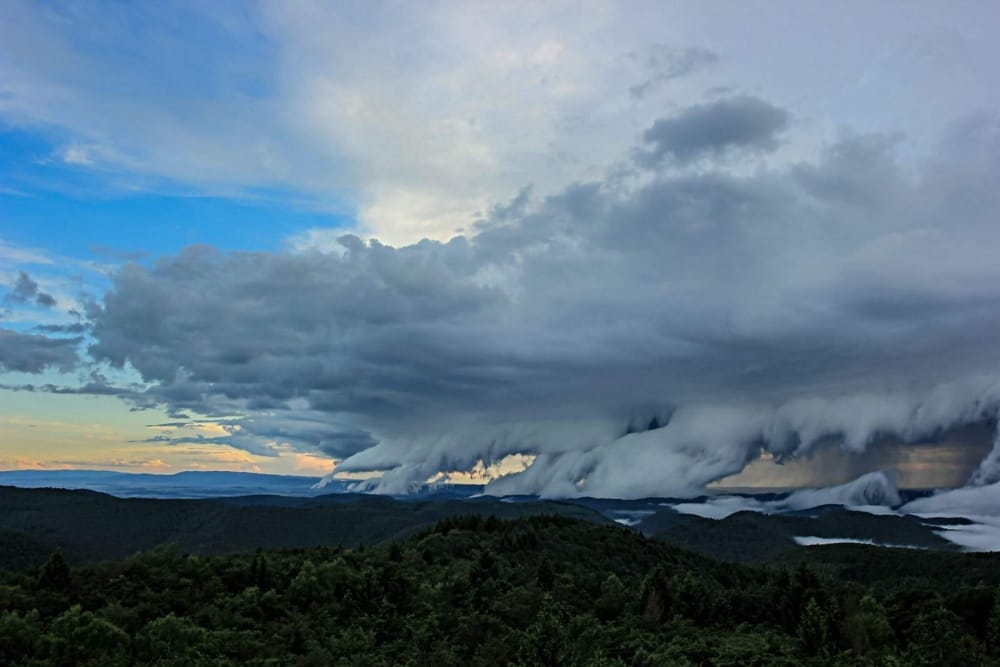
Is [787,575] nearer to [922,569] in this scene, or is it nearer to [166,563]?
[166,563]

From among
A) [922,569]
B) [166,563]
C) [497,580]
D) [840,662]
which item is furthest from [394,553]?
[922,569]

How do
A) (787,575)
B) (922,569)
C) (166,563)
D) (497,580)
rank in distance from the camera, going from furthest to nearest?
(922,569), (497,580), (166,563), (787,575)

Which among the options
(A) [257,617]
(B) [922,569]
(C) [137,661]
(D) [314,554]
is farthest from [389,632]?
(B) [922,569]

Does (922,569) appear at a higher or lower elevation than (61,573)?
lower

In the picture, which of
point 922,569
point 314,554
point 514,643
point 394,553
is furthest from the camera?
point 922,569

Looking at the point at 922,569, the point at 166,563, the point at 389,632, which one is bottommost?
the point at 922,569

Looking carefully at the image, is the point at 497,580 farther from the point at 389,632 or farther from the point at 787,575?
the point at 787,575

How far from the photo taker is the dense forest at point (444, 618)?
126 feet

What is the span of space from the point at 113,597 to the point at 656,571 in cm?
3790

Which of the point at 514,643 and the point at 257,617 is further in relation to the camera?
the point at 257,617

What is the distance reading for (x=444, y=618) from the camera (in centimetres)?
4922

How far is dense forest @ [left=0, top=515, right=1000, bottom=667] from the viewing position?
3844cm

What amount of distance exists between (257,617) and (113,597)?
9.23m

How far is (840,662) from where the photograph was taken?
1432 inches
